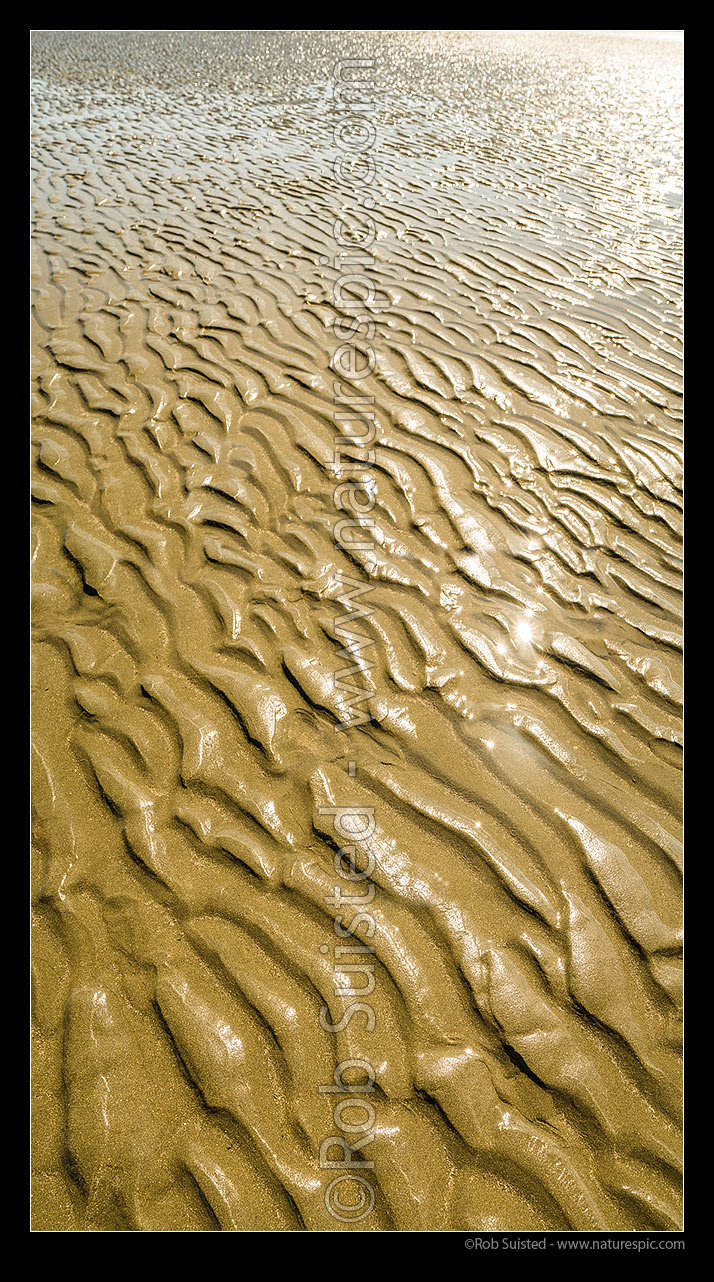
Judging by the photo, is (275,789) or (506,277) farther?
(506,277)

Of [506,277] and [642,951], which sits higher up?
[506,277]

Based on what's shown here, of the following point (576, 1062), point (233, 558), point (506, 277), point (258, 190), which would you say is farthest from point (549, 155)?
point (576, 1062)

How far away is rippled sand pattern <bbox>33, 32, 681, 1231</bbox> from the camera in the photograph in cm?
212

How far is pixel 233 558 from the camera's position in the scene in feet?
12.8

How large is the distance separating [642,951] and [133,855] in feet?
6.49

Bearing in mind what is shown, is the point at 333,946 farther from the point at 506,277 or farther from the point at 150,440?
the point at 506,277

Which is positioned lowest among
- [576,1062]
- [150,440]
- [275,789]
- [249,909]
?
[576,1062]

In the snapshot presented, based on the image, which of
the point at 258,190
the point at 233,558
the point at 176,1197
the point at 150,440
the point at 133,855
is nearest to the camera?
the point at 176,1197

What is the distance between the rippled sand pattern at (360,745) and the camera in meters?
2.12

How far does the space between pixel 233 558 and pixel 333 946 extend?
87.7 inches

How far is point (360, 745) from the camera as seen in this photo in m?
3.08

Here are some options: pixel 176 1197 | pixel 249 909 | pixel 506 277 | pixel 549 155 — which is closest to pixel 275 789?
pixel 249 909

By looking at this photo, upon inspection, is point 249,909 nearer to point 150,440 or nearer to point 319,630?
point 319,630

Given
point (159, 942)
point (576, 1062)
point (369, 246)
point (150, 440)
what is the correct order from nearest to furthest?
point (576, 1062) → point (159, 942) → point (150, 440) → point (369, 246)
